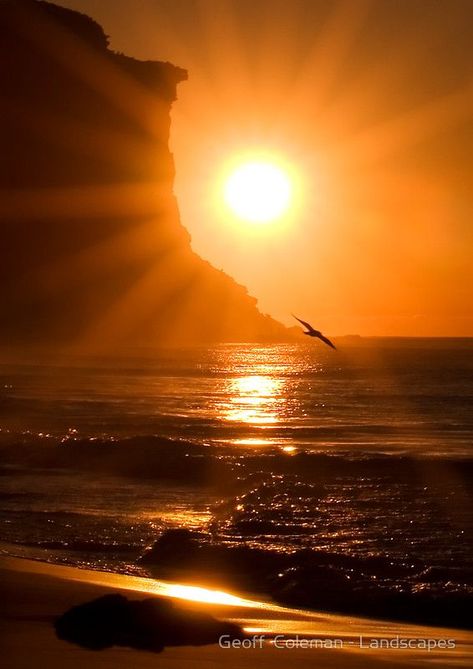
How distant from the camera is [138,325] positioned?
142125 mm

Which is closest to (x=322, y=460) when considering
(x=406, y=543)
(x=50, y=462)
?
(x=50, y=462)

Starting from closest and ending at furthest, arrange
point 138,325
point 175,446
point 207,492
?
1. point 207,492
2. point 175,446
3. point 138,325

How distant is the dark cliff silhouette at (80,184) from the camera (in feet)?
401

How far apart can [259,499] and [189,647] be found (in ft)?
35.0

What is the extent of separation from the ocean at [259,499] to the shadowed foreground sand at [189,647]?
115cm

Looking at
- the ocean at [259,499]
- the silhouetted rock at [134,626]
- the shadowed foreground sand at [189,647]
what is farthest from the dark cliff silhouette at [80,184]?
the silhouetted rock at [134,626]

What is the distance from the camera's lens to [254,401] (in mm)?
52688

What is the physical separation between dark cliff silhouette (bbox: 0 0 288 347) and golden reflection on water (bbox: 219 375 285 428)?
164ft

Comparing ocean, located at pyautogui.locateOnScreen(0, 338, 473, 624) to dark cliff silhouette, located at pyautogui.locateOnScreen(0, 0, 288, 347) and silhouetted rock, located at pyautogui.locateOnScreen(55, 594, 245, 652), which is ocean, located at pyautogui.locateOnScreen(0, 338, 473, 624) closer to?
silhouetted rock, located at pyautogui.locateOnScreen(55, 594, 245, 652)

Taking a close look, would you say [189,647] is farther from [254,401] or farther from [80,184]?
[80,184]

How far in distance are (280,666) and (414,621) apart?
3618mm

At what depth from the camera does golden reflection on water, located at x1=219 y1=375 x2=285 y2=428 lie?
133ft

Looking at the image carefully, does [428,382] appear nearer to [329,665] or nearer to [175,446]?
[175,446]

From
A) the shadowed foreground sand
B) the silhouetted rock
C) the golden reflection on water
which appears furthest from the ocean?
the silhouetted rock
